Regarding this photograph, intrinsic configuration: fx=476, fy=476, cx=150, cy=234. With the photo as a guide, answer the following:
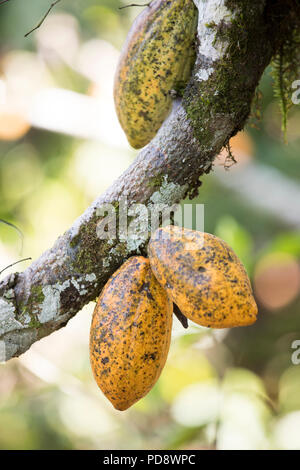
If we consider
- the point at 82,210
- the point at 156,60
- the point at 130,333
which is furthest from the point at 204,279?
the point at 82,210

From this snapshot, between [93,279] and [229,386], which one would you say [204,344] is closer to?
[229,386]

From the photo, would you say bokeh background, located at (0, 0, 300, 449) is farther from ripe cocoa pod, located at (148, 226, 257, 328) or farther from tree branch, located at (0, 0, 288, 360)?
ripe cocoa pod, located at (148, 226, 257, 328)

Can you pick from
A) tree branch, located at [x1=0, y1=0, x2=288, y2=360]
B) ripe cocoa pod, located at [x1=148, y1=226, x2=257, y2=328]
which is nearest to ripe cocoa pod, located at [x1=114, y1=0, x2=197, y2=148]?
tree branch, located at [x1=0, y1=0, x2=288, y2=360]

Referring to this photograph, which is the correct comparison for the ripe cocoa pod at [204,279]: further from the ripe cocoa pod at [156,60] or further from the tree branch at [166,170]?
the ripe cocoa pod at [156,60]

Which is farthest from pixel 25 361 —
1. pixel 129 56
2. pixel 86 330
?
pixel 129 56

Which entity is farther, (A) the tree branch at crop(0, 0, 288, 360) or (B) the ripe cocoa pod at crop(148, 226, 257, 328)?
(A) the tree branch at crop(0, 0, 288, 360)

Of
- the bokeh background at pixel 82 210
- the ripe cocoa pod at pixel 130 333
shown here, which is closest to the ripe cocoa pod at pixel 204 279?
the ripe cocoa pod at pixel 130 333
